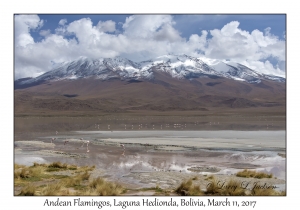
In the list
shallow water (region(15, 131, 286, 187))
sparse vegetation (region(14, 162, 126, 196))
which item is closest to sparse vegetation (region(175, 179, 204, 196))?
sparse vegetation (region(14, 162, 126, 196))

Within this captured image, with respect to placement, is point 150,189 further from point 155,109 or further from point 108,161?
point 155,109

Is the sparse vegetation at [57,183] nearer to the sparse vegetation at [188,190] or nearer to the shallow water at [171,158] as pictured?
the shallow water at [171,158]

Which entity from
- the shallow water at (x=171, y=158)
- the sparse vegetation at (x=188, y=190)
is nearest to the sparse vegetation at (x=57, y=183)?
the shallow water at (x=171, y=158)

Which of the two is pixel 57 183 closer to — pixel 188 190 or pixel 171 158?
pixel 188 190

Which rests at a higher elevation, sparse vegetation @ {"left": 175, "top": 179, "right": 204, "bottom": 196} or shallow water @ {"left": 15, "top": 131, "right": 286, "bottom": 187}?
sparse vegetation @ {"left": 175, "top": 179, "right": 204, "bottom": 196}

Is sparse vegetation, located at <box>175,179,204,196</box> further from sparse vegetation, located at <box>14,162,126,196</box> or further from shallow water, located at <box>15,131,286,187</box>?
shallow water, located at <box>15,131,286,187</box>

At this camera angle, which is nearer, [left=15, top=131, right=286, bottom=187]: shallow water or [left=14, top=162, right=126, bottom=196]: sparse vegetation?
[left=14, top=162, right=126, bottom=196]: sparse vegetation

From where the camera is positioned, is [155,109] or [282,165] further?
[155,109]

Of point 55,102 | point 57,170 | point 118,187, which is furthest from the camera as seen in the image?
point 55,102

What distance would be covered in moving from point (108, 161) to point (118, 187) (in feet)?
26.5

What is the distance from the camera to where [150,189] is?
12.0 meters

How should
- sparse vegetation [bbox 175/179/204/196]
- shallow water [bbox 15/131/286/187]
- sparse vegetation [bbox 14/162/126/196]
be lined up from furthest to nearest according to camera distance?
shallow water [bbox 15/131/286/187] → sparse vegetation [bbox 175/179/204/196] → sparse vegetation [bbox 14/162/126/196]
